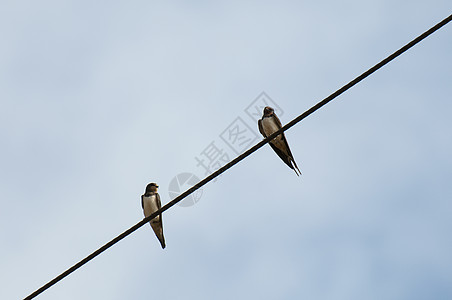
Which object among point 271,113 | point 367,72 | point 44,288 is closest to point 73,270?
point 44,288

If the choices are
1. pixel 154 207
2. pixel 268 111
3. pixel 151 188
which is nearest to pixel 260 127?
pixel 268 111

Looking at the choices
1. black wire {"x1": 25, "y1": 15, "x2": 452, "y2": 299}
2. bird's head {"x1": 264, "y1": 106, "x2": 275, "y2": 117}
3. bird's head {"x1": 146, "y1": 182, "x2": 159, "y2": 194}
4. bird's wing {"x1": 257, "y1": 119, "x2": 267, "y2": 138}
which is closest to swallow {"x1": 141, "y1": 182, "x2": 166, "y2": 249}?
bird's head {"x1": 146, "y1": 182, "x2": 159, "y2": 194}

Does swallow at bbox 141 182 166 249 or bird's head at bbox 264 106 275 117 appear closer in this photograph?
swallow at bbox 141 182 166 249

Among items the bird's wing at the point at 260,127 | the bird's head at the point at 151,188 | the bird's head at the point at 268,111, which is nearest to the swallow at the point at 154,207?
the bird's head at the point at 151,188

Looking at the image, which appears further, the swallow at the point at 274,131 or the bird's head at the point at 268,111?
the bird's head at the point at 268,111

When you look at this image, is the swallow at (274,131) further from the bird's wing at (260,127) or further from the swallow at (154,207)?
the swallow at (154,207)

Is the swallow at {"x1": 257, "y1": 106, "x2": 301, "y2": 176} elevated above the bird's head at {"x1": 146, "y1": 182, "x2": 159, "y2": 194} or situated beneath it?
situated beneath

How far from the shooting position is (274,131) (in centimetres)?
918

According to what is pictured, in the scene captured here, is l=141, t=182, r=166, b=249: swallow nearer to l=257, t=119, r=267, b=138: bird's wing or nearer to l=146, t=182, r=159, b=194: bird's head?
l=146, t=182, r=159, b=194: bird's head

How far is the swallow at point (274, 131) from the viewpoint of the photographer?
8953mm

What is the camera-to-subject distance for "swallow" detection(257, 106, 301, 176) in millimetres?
8953

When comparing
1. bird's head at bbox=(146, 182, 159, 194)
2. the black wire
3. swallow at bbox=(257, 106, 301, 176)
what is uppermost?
bird's head at bbox=(146, 182, 159, 194)

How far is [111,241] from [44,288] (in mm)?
473

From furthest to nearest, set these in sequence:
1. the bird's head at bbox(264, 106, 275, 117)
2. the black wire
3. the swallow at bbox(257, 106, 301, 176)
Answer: the bird's head at bbox(264, 106, 275, 117)
the swallow at bbox(257, 106, 301, 176)
the black wire
